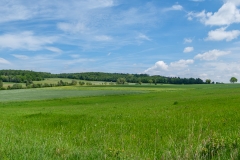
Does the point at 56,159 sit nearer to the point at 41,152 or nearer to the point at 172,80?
the point at 41,152

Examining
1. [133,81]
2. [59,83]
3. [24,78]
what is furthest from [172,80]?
[24,78]

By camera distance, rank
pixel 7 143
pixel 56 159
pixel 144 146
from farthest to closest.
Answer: pixel 144 146
pixel 7 143
pixel 56 159

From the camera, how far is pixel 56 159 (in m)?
5.57

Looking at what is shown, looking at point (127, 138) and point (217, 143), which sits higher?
point (217, 143)

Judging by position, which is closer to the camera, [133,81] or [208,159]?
[208,159]

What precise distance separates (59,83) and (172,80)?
83609mm

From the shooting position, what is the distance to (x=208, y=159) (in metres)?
5.75

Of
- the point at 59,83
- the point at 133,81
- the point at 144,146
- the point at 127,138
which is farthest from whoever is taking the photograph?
the point at 133,81

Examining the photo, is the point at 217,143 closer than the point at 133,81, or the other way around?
the point at 217,143

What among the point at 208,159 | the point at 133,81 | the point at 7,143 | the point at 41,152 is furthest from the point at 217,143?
the point at 133,81

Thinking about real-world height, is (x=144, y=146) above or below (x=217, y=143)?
below

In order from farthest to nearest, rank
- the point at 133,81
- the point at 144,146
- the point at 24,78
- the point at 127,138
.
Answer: the point at 133,81 < the point at 24,78 < the point at 127,138 < the point at 144,146

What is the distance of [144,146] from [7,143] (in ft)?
14.1

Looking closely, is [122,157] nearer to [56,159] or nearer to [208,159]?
[56,159]
